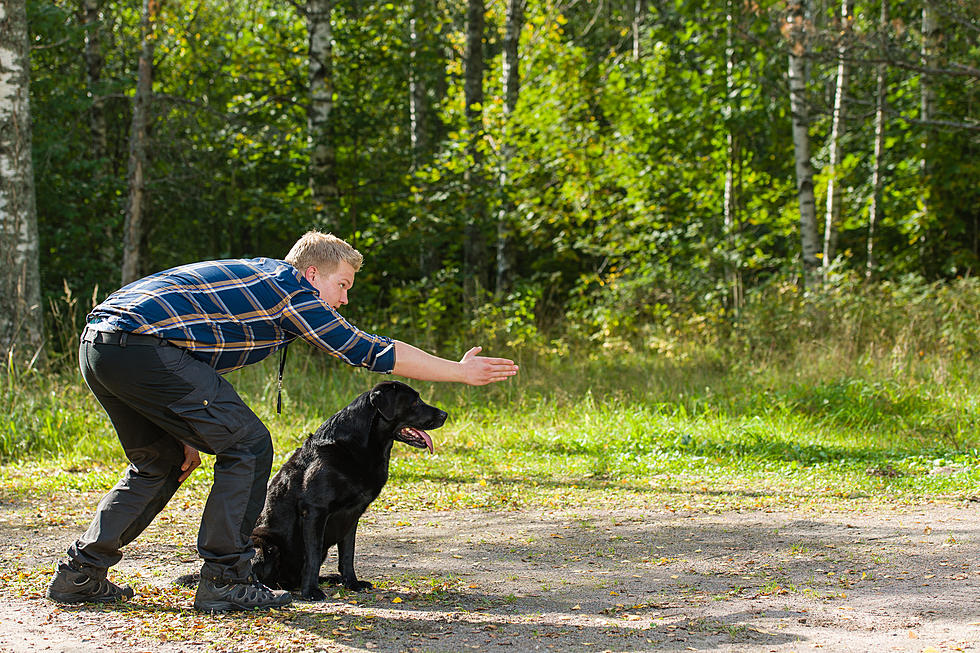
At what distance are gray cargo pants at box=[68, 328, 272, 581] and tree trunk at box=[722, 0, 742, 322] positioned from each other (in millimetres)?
11605

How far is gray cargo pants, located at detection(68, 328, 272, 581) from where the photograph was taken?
3.46 metres

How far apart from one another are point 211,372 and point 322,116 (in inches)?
378

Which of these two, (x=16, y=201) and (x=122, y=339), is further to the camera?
(x=16, y=201)

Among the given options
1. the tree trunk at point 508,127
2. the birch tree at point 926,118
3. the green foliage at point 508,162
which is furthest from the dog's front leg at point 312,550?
the birch tree at point 926,118

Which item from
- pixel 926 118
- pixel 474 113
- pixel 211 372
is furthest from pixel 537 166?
pixel 211 372

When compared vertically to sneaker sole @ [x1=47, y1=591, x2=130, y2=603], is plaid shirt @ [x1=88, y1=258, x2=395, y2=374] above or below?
above

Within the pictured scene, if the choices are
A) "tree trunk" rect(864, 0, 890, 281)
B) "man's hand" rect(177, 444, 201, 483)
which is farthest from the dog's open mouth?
"tree trunk" rect(864, 0, 890, 281)

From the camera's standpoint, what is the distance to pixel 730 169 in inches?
629

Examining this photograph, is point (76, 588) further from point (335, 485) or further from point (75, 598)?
point (335, 485)

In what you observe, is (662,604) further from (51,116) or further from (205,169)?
(51,116)

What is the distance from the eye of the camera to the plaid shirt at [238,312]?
3.55m

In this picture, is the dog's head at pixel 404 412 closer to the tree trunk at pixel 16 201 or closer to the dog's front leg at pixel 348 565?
the dog's front leg at pixel 348 565

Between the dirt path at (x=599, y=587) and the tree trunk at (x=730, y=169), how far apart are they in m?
9.29

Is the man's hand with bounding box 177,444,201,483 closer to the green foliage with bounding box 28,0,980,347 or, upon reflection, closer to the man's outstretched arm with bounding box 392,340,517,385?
the man's outstretched arm with bounding box 392,340,517,385
